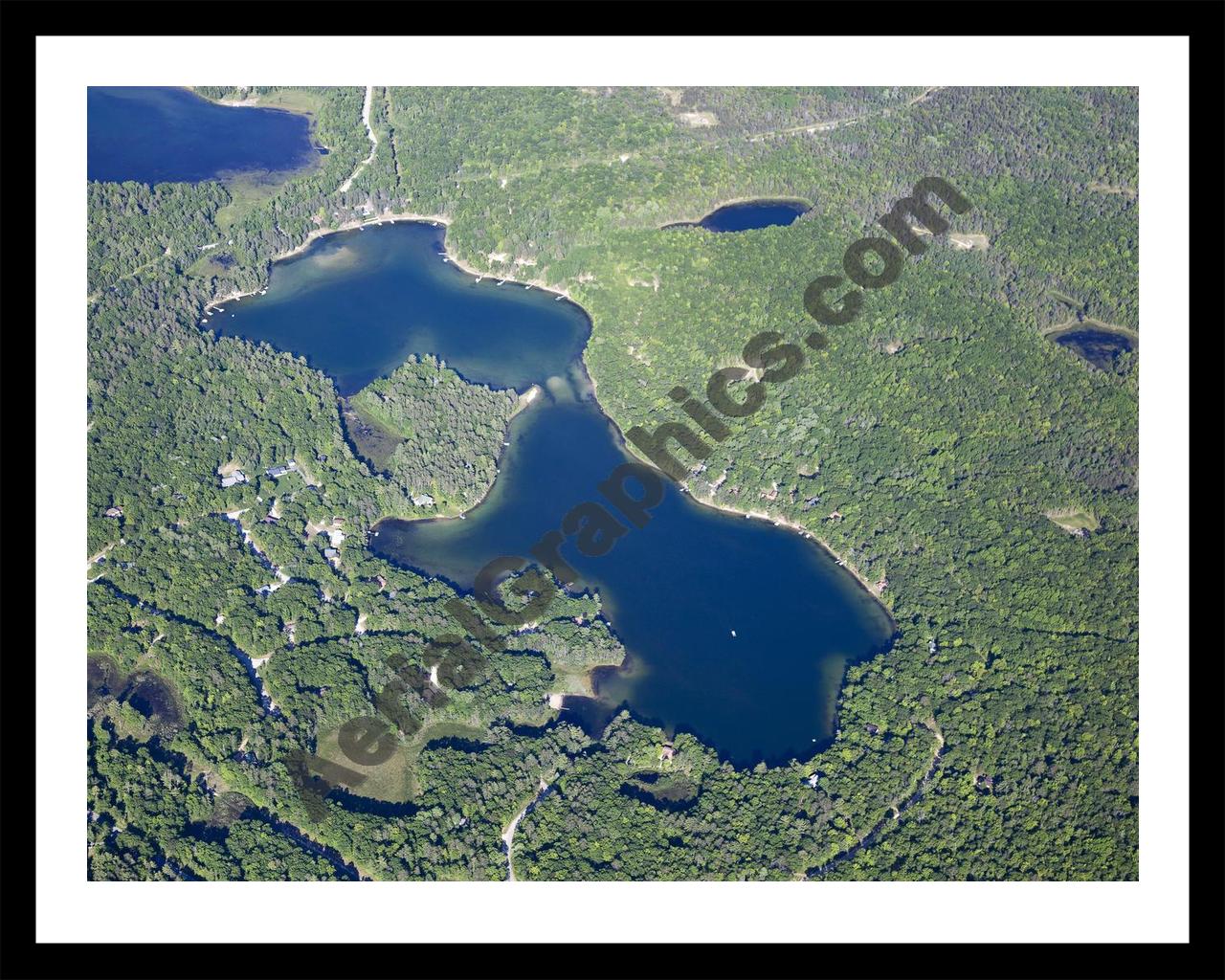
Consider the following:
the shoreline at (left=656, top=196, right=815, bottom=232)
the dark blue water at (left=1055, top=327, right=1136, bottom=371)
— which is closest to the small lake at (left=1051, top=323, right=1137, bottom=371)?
the dark blue water at (left=1055, top=327, right=1136, bottom=371)

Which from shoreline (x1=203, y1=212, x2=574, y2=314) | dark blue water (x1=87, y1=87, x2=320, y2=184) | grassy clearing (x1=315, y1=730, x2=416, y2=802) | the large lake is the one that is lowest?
grassy clearing (x1=315, y1=730, x2=416, y2=802)

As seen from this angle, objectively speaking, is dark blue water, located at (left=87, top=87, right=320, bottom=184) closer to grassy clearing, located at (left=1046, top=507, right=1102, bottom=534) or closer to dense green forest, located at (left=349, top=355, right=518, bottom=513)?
dense green forest, located at (left=349, top=355, right=518, bottom=513)

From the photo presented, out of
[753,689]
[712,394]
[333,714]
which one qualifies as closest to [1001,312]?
[712,394]

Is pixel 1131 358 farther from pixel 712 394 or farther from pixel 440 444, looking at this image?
pixel 440 444

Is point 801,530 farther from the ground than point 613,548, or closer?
farther from the ground

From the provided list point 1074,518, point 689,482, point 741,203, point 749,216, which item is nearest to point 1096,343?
point 1074,518

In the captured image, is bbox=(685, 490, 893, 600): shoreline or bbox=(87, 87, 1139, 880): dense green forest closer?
bbox=(87, 87, 1139, 880): dense green forest

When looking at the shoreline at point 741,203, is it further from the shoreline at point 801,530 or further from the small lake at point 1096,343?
the shoreline at point 801,530

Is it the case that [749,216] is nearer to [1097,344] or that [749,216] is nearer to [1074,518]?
[1097,344]
